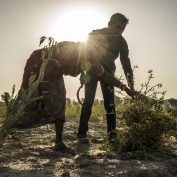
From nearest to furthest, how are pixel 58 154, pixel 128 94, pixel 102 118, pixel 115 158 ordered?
1. pixel 115 158
2. pixel 58 154
3. pixel 128 94
4. pixel 102 118

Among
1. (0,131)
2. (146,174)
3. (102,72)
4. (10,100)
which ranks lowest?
(146,174)

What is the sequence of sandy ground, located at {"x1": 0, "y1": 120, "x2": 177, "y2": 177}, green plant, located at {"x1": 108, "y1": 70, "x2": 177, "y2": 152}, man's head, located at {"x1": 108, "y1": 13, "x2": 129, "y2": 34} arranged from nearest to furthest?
sandy ground, located at {"x1": 0, "y1": 120, "x2": 177, "y2": 177} → green plant, located at {"x1": 108, "y1": 70, "x2": 177, "y2": 152} → man's head, located at {"x1": 108, "y1": 13, "x2": 129, "y2": 34}

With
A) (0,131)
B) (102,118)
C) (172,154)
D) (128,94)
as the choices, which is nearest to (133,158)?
(172,154)

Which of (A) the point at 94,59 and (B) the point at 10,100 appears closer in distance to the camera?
(B) the point at 10,100

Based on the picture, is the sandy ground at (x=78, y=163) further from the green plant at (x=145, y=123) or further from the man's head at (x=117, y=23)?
the man's head at (x=117, y=23)

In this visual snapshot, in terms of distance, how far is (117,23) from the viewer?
644 centimetres

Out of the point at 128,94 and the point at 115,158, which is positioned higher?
the point at 128,94

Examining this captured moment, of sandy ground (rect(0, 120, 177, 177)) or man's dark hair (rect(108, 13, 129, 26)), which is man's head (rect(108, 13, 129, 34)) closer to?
man's dark hair (rect(108, 13, 129, 26))

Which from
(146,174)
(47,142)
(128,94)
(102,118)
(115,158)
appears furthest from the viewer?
(102,118)

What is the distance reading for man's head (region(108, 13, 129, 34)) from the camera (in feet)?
21.2

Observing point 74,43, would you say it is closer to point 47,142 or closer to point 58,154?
point 58,154

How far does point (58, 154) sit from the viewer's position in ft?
16.4

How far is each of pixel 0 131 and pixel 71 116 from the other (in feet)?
26.1

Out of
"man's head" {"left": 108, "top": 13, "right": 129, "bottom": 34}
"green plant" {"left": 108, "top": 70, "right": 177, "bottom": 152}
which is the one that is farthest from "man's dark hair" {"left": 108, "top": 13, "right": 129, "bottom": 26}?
"green plant" {"left": 108, "top": 70, "right": 177, "bottom": 152}
